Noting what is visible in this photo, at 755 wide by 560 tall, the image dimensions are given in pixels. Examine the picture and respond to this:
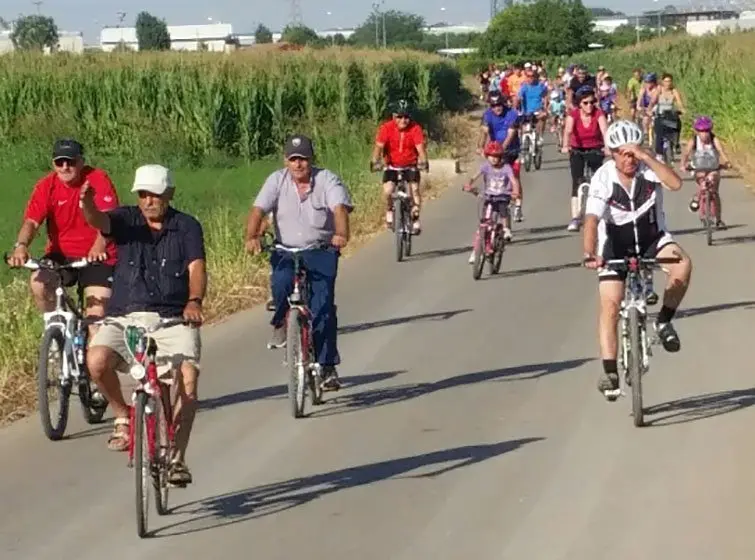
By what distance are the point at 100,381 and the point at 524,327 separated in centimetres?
600

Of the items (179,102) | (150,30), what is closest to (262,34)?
(150,30)

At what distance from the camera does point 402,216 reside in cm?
1859

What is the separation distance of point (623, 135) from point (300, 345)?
248 cm

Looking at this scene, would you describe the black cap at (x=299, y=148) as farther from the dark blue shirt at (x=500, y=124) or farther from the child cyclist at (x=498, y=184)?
the dark blue shirt at (x=500, y=124)

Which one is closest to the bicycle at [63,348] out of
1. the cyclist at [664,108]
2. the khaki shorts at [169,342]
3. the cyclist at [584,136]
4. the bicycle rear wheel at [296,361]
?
the bicycle rear wheel at [296,361]

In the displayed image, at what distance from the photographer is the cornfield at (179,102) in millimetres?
37469

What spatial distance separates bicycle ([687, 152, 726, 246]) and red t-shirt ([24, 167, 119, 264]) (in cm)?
1013

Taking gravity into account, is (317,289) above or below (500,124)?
below

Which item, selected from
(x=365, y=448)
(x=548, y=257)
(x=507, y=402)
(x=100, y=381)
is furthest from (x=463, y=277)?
(x=100, y=381)

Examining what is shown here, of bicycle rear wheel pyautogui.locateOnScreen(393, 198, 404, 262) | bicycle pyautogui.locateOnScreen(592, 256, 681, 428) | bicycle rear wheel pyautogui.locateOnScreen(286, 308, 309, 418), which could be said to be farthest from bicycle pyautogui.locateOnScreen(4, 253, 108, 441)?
bicycle rear wheel pyautogui.locateOnScreen(393, 198, 404, 262)

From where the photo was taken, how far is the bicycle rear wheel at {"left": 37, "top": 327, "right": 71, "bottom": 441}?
32.0 ft

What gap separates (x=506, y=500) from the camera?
26.5 feet

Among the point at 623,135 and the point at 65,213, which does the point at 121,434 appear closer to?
the point at 65,213

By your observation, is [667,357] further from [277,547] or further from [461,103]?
[461,103]
